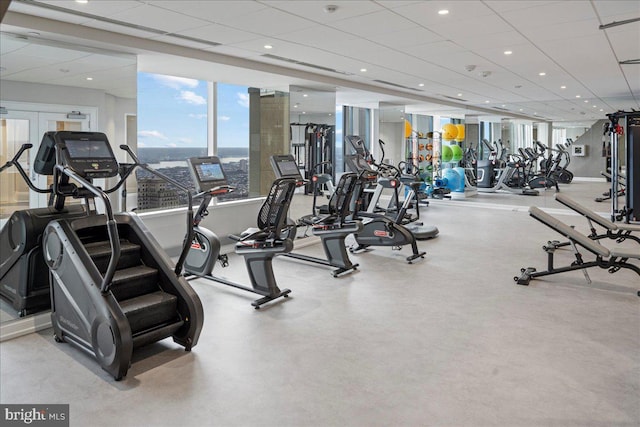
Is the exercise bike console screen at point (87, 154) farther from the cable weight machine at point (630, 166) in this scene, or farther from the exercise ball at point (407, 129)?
the exercise ball at point (407, 129)

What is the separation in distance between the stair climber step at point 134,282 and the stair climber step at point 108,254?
0.06 metres

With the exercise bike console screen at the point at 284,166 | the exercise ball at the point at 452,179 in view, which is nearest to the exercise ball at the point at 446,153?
the exercise ball at the point at 452,179

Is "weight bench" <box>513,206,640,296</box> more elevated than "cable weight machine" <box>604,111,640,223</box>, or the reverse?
"cable weight machine" <box>604,111,640,223</box>

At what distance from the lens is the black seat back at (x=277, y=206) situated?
15.4 ft

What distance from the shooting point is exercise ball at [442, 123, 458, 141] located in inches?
513

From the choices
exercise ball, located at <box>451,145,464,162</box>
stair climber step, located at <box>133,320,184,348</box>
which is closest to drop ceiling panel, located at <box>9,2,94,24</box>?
stair climber step, located at <box>133,320,184,348</box>

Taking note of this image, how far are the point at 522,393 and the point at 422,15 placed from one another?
3.17 metres

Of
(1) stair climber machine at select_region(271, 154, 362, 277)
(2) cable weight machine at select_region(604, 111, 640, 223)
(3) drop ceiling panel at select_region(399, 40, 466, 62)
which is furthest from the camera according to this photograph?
(2) cable weight machine at select_region(604, 111, 640, 223)

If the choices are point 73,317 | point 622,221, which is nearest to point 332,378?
point 73,317

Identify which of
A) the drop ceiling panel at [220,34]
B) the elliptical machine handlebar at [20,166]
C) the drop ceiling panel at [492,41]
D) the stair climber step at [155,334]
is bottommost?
the stair climber step at [155,334]

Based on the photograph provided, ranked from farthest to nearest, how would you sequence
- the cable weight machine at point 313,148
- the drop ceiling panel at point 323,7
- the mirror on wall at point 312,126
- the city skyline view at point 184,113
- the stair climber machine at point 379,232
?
the cable weight machine at point 313,148, the mirror on wall at point 312,126, the city skyline view at point 184,113, the stair climber machine at point 379,232, the drop ceiling panel at point 323,7

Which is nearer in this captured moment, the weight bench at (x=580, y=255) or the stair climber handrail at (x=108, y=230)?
the stair climber handrail at (x=108, y=230)

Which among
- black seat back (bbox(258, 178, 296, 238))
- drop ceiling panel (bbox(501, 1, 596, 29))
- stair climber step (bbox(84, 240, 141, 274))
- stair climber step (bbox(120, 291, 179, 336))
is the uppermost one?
drop ceiling panel (bbox(501, 1, 596, 29))

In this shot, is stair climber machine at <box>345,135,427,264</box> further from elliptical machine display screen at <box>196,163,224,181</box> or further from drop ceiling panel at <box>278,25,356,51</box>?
elliptical machine display screen at <box>196,163,224,181</box>
